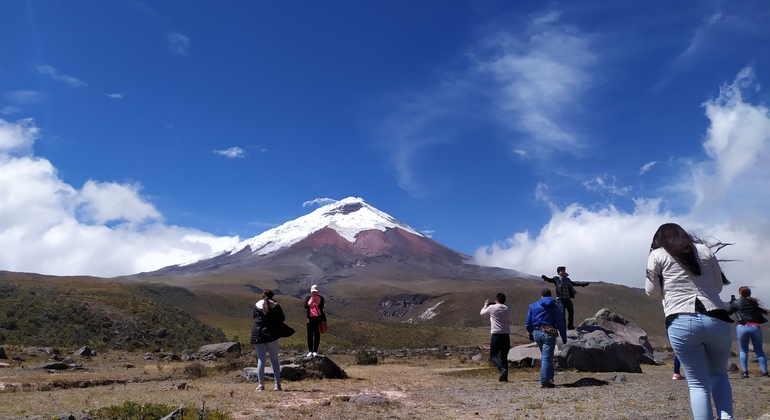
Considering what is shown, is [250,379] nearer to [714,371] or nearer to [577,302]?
[714,371]

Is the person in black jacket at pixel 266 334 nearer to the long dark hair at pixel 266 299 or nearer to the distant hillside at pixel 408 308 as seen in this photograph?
the long dark hair at pixel 266 299

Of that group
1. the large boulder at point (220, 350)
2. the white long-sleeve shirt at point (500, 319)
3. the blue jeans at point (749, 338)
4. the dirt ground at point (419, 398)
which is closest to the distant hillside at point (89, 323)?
the large boulder at point (220, 350)

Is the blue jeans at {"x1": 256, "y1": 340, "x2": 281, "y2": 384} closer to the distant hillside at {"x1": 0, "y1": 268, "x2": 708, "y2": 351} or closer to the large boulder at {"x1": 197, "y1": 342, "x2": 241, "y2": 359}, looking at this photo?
the distant hillside at {"x1": 0, "y1": 268, "x2": 708, "y2": 351}

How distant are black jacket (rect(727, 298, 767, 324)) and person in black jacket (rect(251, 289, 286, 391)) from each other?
885cm

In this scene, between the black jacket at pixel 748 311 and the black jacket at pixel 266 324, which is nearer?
the black jacket at pixel 266 324

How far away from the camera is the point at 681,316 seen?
4.50 meters

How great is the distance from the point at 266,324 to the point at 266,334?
0.65ft

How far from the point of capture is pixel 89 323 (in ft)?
110

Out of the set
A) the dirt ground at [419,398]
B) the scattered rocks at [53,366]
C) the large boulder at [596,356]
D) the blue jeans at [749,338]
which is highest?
the blue jeans at [749,338]

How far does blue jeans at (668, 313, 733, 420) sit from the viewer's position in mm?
4391

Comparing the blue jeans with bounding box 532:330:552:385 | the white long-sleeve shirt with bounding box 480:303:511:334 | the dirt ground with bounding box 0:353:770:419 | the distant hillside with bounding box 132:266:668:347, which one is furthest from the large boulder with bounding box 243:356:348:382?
the distant hillside with bounding box 132:266:668:347

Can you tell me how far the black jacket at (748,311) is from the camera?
10398 mm

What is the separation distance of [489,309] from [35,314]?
101 feet

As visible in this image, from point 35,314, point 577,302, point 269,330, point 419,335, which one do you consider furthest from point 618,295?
point 269,330
